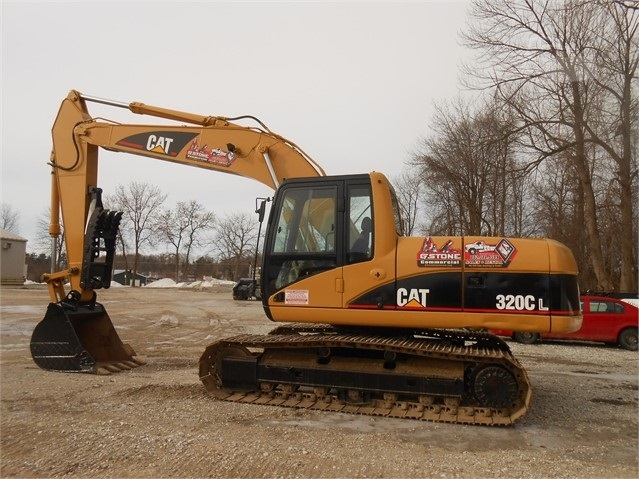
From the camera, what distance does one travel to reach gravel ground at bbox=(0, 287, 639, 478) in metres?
4.25

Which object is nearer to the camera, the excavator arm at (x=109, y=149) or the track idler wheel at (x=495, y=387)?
the track idler wheel at (x=495, y=387)

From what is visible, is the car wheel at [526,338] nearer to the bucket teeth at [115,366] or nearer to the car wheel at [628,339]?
the car wheel at [628,339]

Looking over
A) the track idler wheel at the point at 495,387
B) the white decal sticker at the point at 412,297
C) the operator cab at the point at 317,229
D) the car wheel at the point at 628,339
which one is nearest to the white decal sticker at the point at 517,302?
the track idler wheel at the point at 495,387

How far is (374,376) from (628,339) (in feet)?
34.5

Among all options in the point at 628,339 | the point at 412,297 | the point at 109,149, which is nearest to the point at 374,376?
the point at 412,297

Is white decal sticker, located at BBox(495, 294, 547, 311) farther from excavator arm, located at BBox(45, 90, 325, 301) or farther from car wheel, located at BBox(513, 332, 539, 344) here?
car wheel, located at BBox(513, 332, 539, 344)

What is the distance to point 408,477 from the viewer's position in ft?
13.5

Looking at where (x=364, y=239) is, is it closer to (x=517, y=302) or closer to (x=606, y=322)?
(x=517, y=302)

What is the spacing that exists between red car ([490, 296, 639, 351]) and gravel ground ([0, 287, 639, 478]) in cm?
606

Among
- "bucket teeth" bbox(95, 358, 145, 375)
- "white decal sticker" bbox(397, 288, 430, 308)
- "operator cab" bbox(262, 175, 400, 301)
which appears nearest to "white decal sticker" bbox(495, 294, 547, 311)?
"white decal sticker" bbox(397, 288, 430, 308)

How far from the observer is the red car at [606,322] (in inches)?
523

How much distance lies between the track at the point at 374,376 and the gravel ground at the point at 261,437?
0.23 m

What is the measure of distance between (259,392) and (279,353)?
56cm

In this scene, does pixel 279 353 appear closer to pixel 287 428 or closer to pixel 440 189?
pixel 287 428
